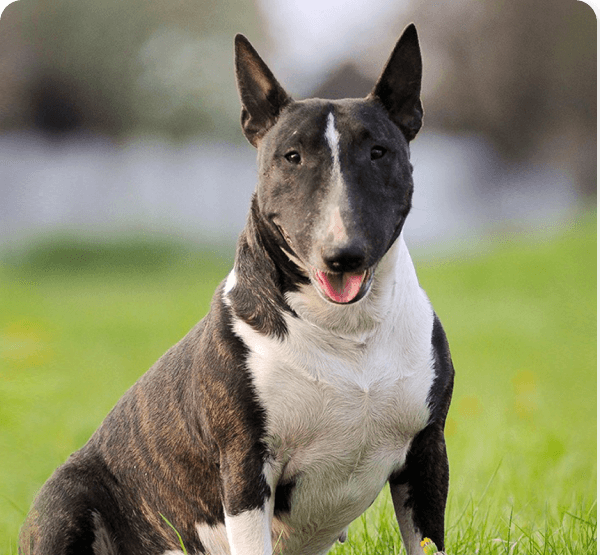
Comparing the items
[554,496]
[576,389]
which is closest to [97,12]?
[576,389]

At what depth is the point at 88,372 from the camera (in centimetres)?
855

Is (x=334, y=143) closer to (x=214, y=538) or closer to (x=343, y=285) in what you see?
(x=343, y=285)

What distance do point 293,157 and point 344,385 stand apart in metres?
0.72

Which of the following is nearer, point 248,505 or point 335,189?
point 335,189

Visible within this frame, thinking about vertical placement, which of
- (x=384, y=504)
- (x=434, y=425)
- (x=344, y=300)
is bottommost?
(x=384, y=504)

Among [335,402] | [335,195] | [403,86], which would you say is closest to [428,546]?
[335,402]

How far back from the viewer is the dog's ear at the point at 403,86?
2.71 meters

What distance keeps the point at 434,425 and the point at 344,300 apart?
2.03 ft

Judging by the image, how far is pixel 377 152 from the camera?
2.56 meters

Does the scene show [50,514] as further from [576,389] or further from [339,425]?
[576,389]

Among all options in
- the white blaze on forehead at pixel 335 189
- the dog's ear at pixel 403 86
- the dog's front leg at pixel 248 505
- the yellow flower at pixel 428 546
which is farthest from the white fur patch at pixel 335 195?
the yellow flower at pixel 428 546

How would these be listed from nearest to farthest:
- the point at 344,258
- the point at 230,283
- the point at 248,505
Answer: the point at 344,258 → the point at 248,505 → the point at 230,283

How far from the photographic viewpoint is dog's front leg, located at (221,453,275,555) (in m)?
2.59

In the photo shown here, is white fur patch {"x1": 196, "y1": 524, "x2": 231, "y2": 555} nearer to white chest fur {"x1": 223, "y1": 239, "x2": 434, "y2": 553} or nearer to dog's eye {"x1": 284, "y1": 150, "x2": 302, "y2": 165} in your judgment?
white chest fur {"x1": 223, "y1": 239, "x2": 434, "y2": 553}
